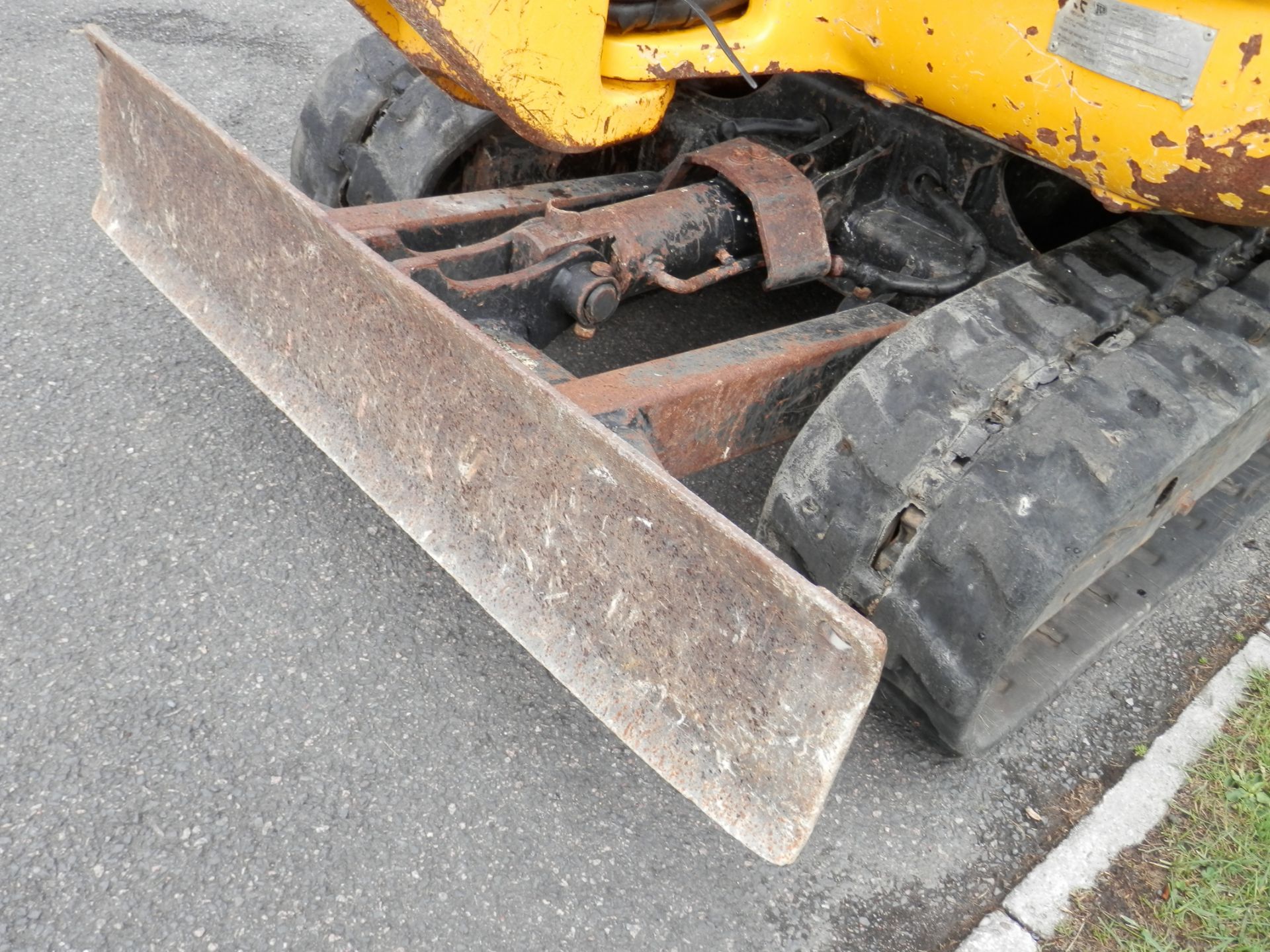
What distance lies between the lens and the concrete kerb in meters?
1.97

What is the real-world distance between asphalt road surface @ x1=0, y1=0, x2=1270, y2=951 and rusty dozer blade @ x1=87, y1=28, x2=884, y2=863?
0.82 feet

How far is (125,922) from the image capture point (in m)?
1.71

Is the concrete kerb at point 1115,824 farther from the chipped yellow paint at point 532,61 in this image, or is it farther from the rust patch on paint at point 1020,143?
the chipped yellow paint at point 532,61

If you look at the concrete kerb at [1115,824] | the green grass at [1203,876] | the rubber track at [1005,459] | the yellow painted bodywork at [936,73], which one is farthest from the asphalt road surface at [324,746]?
the yellow painted bodywork at [936,73]

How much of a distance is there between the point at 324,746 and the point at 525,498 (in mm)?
632

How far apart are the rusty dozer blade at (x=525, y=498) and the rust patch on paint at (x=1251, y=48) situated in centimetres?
111

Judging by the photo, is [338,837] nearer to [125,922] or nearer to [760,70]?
[125,922]

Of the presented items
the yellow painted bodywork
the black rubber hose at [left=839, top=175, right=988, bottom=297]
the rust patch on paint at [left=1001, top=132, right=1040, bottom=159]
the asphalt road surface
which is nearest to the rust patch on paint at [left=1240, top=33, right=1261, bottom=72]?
the yellow painted bodywork

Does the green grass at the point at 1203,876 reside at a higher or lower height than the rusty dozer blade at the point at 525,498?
lower

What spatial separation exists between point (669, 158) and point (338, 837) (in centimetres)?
184

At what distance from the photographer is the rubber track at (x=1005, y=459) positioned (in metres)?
1.85

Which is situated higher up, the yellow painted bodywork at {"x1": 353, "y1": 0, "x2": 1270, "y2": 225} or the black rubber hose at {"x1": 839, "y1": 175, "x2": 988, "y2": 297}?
the yellow painted bodywork at {"x1": 353, "y1": 0, "x2": 1270, "y2": 225}

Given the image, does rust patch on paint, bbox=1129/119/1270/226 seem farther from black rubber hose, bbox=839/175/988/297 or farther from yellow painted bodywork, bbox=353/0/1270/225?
black rubber hose, bbox=839/175/988/297

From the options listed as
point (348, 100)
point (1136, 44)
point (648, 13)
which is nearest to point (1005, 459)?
point (1136, 44)
